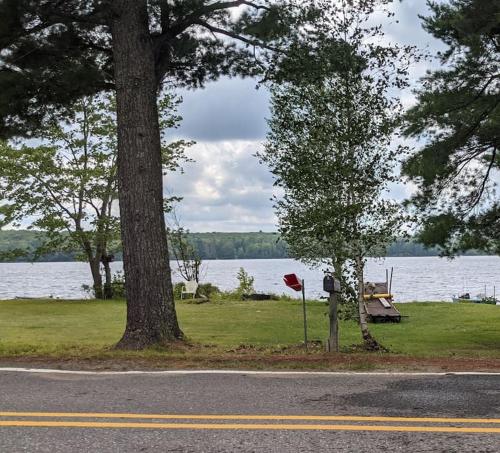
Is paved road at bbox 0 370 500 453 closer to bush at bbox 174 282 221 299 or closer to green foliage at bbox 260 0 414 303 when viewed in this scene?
green foliage at bbox 260 0 414 303

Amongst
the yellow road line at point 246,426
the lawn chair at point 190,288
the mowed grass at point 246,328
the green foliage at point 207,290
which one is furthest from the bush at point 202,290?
the yellow road line at point 246,426

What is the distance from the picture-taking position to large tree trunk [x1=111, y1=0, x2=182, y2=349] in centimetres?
979

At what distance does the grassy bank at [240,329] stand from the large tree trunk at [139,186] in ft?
2.47

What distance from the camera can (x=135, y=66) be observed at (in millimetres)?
9867

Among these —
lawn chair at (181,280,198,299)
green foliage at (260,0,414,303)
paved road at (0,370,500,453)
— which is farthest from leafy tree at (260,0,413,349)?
lawn chair at (181,280,198,299)

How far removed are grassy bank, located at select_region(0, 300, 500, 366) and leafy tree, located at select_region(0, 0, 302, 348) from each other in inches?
47.0

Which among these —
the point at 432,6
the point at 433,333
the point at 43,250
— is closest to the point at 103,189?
the point at 43,250

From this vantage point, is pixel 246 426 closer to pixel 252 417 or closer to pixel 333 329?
pixel 252 417

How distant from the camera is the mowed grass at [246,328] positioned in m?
11.3

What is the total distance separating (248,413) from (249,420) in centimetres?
23

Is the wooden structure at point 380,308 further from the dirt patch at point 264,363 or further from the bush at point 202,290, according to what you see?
the dirt patch at point 264,363

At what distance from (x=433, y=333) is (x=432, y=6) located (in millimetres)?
9533

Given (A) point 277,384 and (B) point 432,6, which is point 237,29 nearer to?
(B) point 432,6

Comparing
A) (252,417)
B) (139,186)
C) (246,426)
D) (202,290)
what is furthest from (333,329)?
(202,290)
